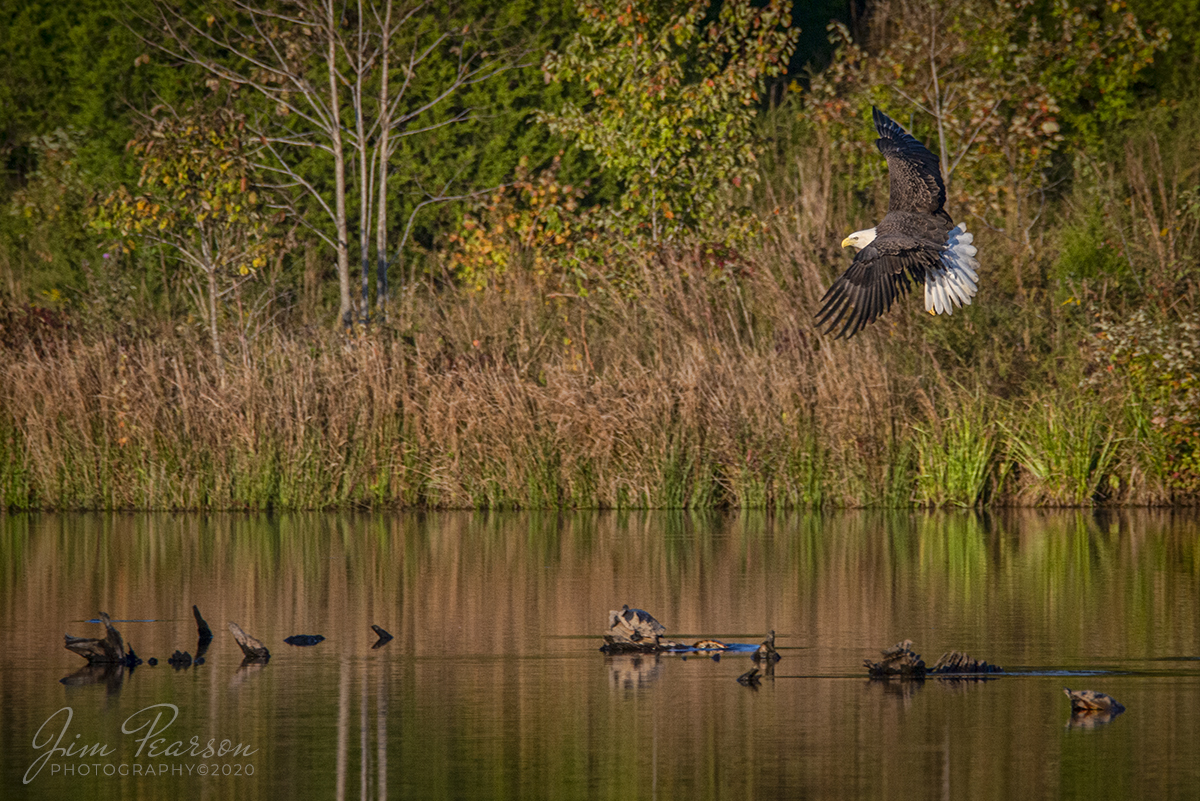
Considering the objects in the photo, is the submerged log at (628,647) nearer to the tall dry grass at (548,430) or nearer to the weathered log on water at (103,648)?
the weathered log on water at (103,648)

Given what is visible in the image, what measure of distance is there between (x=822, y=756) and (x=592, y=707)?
1.32m

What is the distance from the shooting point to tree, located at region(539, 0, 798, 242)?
20.7m

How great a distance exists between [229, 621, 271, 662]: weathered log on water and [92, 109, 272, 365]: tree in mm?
11258

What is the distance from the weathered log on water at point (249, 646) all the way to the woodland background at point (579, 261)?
8.62m

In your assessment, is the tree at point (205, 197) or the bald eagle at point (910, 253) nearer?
the bald eagle at point (910, 253)

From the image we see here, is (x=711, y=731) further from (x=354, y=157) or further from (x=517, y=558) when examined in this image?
(x=354, y=157)

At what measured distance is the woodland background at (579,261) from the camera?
17422 mm

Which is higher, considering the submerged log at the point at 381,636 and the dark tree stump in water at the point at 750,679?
the submerged log at the point at 381,636

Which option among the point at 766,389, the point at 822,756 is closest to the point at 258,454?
the point at 766,389

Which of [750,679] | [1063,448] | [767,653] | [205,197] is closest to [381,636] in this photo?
[767,653]

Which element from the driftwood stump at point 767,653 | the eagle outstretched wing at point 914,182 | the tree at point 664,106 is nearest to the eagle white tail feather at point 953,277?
the eagle outstretched wing at point 914,182

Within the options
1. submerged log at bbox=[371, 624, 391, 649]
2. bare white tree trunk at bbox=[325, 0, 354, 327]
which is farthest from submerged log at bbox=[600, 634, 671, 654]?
bare white tree trunk at bbox=[325, 0, 354, 327]

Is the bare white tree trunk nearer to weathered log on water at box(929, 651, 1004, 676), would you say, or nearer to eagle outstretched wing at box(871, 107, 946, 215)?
eagle outstretched wing at box(871, 107, 946, 215)

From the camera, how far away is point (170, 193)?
73.9ft
